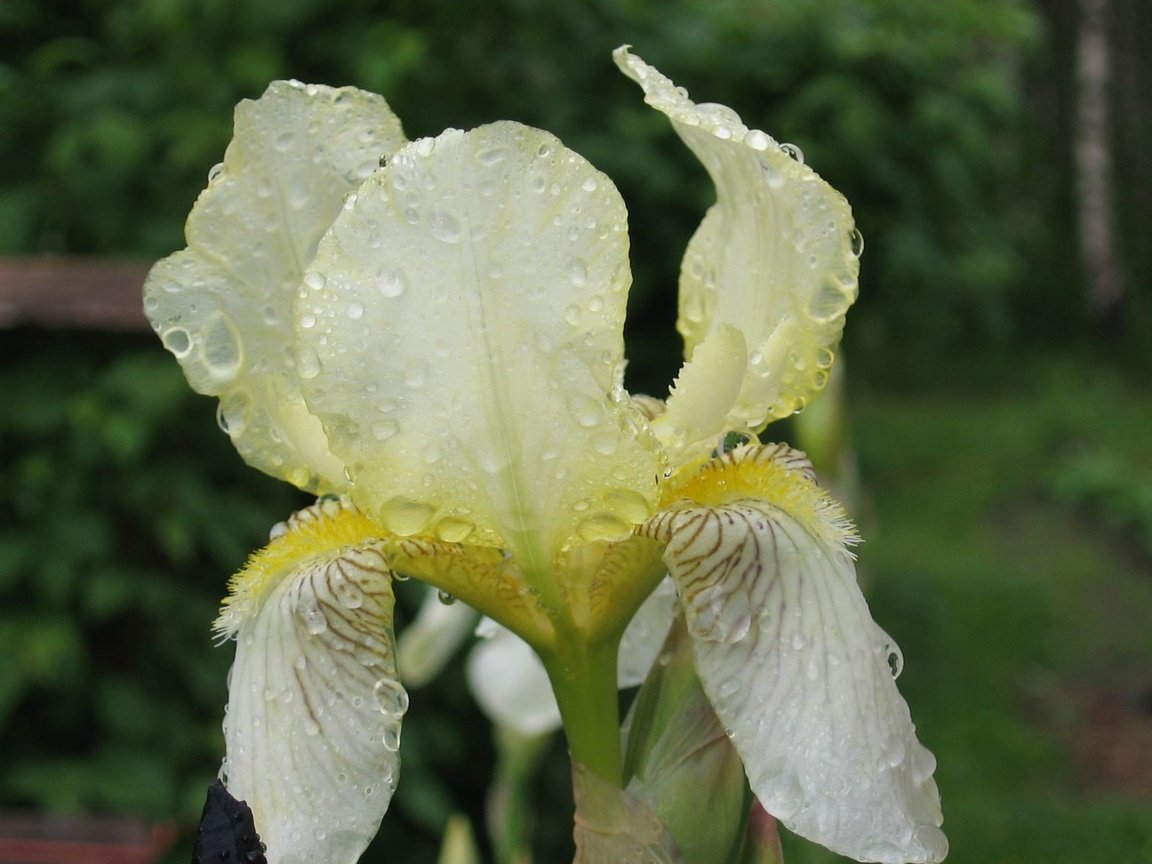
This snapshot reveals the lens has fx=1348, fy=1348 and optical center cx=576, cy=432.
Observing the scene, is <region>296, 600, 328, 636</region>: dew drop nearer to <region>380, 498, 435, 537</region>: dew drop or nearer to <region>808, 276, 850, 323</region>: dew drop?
<region>380, 498, 435, 537</region>: dew drop

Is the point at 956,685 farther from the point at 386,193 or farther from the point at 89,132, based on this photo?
the point at 386,193

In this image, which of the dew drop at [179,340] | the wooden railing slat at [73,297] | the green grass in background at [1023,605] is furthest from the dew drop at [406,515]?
the wooden railing slat at [73,297]

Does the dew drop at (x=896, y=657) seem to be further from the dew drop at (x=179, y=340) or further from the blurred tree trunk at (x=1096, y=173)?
the blurred tree trunk at (x=1096, y=173)

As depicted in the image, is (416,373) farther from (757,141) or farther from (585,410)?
(757,141)

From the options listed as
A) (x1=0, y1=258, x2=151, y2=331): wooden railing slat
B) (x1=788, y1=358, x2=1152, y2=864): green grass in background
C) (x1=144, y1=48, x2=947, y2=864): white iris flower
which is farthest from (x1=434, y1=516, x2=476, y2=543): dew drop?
(x1=0, y1=258, x2=151, y2=331): wooden railing slat

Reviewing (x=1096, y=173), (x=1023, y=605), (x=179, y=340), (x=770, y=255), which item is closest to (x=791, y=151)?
(x=770, y=255)

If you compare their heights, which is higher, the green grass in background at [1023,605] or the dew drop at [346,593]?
the dew drop at [346,593]
